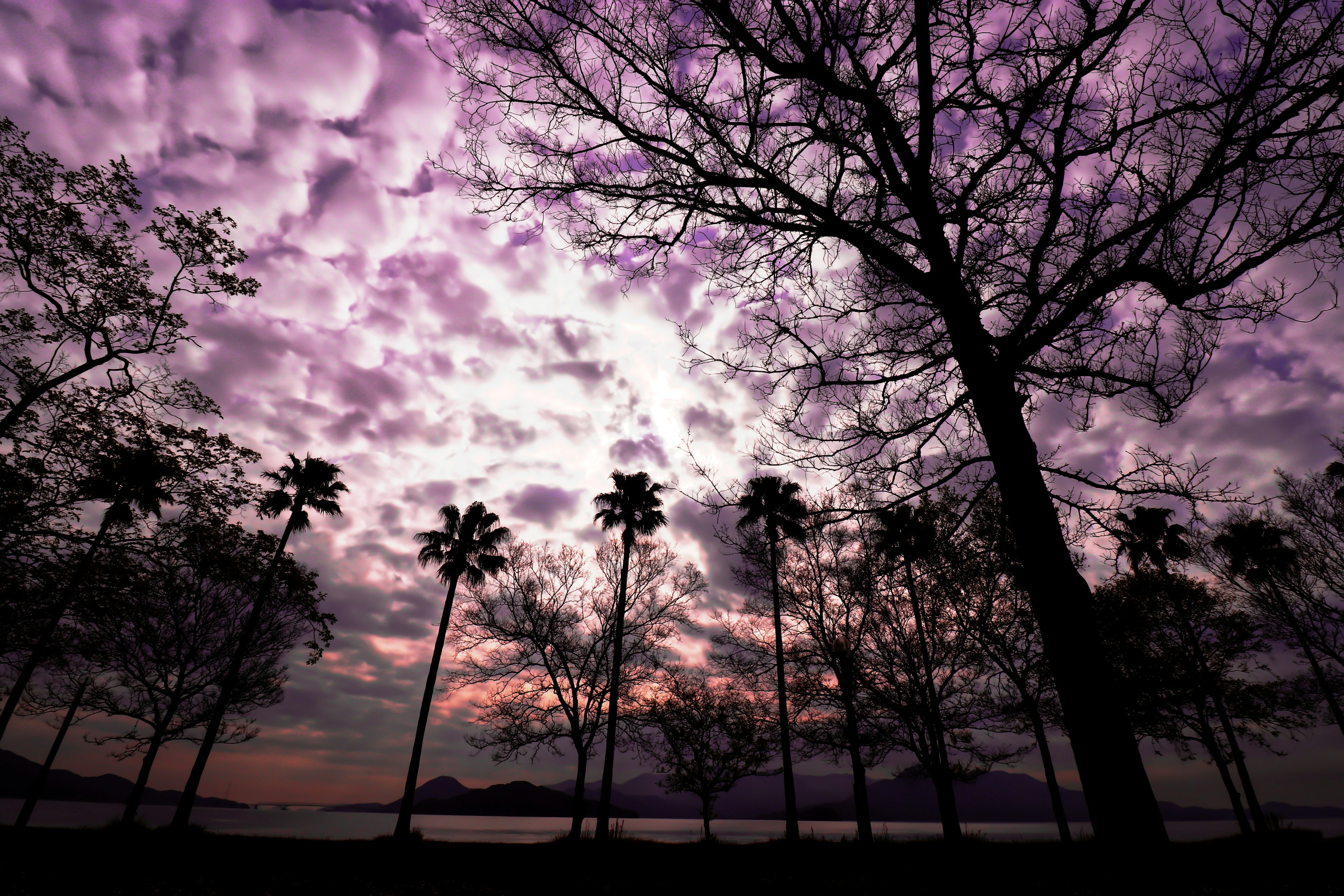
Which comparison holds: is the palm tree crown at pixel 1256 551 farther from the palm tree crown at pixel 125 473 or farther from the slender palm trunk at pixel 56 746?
the slender palm trunk at pixel 56 746

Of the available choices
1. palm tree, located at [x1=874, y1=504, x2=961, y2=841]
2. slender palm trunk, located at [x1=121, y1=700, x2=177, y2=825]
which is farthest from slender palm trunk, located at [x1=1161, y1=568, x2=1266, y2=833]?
slender palm trunk, located at [x1=121, y1=700, x2=177, y2=825]

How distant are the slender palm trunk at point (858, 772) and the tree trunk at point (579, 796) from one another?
1096 cm

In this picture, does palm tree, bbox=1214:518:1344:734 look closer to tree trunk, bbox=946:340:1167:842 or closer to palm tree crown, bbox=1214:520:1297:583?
palm tree crown, bbox=1214:520:1297:583

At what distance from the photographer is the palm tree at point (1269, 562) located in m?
19.8

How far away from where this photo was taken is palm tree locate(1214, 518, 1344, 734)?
65.1 feet

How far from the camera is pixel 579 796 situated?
920 inches

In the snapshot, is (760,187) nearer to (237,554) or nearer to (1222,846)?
(237,554)

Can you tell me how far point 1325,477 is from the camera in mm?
18766

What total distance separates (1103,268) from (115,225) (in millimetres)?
19107

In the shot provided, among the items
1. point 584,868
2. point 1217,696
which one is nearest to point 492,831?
point 584,868

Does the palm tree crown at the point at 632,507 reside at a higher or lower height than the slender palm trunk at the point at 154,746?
higher

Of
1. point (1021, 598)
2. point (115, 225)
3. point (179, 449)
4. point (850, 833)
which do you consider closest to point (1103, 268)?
point (1021, 598)

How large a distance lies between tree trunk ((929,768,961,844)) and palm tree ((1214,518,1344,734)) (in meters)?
15.7

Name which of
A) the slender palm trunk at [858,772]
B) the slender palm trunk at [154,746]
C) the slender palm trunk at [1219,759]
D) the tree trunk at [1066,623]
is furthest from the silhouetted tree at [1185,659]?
the slender palm trunk at [154,746]
